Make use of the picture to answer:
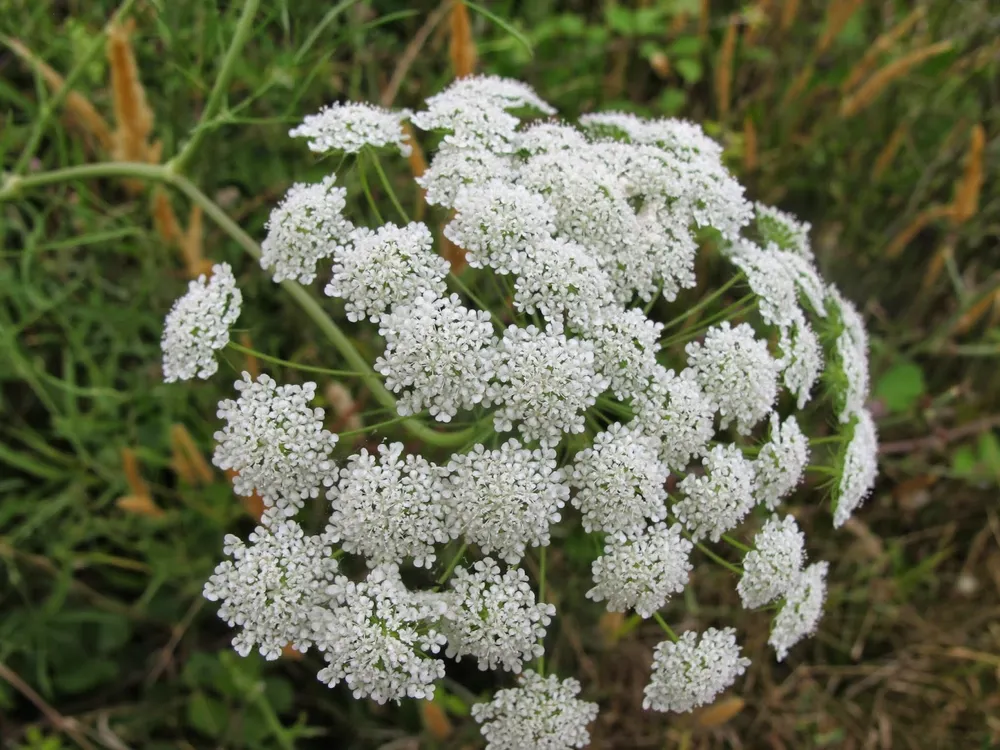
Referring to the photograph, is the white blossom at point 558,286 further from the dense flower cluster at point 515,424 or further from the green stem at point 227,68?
the green stem at point 227,68

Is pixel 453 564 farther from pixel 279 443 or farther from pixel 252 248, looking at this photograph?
pixel 252 248

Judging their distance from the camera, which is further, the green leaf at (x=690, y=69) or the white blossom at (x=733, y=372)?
the green leaf at (x=690, y=69)

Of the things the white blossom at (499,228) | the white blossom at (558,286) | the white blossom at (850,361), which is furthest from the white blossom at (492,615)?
the white blossom at (850,361)

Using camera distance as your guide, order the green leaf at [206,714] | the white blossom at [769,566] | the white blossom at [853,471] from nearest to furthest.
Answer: the white blossom at [769,566] → the white blossom at [853,471] → the green leaf at [206,714]

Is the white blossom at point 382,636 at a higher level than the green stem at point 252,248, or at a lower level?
lower

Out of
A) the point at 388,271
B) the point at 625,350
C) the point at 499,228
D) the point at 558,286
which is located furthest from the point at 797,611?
the point at 388,271
